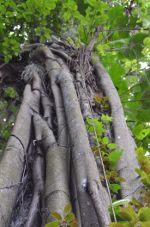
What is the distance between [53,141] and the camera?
1.88 metres

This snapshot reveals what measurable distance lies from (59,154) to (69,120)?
0.71 feet

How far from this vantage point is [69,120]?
6.13 ft

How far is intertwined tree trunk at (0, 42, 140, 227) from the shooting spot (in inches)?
53.9

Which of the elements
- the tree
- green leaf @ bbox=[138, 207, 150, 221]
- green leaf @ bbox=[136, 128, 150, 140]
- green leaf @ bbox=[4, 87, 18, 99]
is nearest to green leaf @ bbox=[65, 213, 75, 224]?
the tree

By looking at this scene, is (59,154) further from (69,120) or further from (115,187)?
(115,187)

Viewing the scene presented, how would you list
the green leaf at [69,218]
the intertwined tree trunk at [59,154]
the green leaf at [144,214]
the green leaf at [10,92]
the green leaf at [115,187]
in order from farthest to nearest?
the green leaf at [10,92], the green leaf at [115,187], the intertwined tree trunk at [59,154], the green leaf at [69,218], the green leaf at [144,214]

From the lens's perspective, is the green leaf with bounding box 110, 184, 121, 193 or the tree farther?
the green leaf with bounding box 110, 184, 121, 193

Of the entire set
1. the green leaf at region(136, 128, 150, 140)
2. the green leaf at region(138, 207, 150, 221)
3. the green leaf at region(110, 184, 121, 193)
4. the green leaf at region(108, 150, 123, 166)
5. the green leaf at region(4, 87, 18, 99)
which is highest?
the green leaf at region(4, 87, 18, 99)

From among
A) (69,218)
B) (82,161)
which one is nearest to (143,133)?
(82,161)

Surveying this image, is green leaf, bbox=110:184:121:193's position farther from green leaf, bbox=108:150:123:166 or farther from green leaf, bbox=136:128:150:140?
green leaf, bbox=136:128:150:140

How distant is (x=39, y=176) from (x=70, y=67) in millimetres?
1371

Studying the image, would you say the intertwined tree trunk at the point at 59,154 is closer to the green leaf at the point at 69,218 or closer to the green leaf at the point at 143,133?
the green leaf at the point at 69,218

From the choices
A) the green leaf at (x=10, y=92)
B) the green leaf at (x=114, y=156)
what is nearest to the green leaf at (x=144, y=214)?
the green leaf at (x=114, y=156)

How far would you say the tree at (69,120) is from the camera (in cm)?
140
